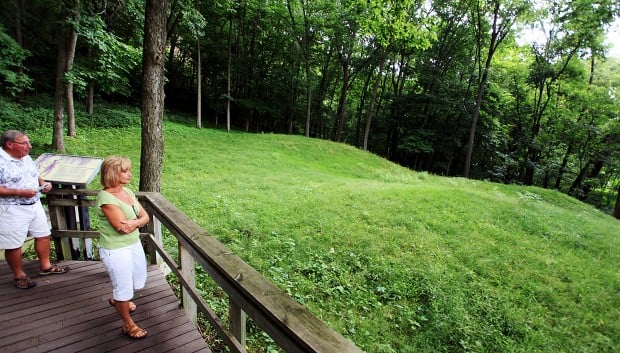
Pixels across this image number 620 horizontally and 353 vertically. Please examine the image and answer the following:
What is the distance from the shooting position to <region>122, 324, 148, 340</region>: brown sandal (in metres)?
2.64

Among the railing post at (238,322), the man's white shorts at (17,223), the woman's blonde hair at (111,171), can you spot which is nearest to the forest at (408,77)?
the man's white shorts at (17,223)

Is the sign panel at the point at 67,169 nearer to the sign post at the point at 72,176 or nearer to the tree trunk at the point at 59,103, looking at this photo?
the sign post at the point at 72,176

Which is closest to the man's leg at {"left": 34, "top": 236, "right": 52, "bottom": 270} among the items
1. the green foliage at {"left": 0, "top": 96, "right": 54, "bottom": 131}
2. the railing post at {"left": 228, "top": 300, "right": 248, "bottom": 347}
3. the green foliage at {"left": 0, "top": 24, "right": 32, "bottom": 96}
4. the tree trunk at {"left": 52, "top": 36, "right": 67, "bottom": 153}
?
the railing post at {"left": 228, "top": 300, "right": 248, "bottom": 347}

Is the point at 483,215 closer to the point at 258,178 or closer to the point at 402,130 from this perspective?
the point at 258,178

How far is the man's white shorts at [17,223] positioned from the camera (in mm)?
3160

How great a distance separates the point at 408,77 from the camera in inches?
1267

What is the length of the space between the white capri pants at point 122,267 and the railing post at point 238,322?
1186mm

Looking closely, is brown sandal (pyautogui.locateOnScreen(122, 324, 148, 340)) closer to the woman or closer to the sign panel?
the woman

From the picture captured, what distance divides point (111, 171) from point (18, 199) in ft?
5.37

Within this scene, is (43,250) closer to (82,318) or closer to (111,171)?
(82,318)

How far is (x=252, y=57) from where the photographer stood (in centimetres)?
2917

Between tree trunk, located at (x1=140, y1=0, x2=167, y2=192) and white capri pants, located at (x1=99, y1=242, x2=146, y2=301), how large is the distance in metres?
2.80

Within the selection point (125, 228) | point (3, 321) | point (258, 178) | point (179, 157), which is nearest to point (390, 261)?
point (125, 228)

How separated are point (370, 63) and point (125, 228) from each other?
94.1 ft
